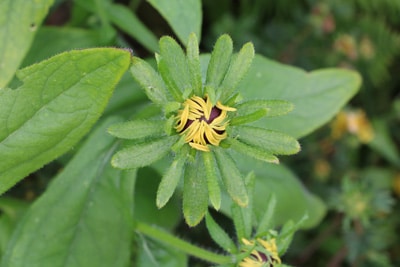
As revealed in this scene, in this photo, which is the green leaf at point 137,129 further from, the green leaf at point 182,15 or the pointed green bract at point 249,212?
the green leaf at point 182,15

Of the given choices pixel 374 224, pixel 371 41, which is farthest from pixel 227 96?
pixel 371 41

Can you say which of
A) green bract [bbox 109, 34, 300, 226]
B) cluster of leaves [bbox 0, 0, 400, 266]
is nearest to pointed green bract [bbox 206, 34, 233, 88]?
green bract [bbox 109, 34, 300, 226]

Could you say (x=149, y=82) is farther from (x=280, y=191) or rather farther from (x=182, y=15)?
(x=280, y=191)

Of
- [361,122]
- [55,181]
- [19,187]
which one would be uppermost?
[55,181]

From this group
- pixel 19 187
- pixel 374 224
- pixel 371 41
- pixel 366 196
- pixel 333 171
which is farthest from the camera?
pixel 371 41

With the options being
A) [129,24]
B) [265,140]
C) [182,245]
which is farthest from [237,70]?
[129,24]

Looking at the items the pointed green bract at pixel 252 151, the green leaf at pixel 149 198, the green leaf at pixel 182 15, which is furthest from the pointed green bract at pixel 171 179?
the green leaf at pixel 149 198

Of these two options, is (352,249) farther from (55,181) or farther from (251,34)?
(55,181)
